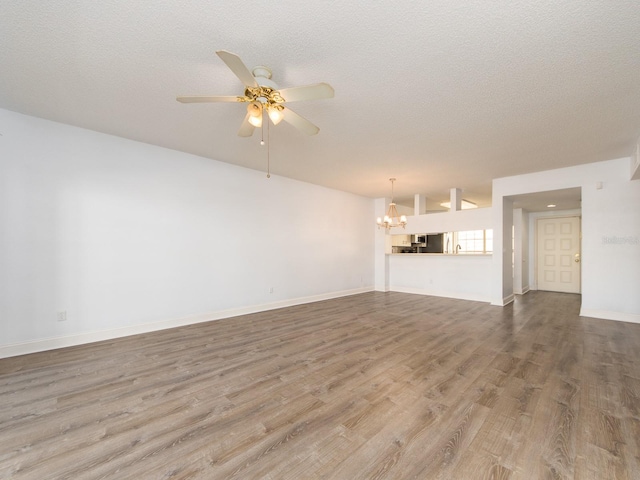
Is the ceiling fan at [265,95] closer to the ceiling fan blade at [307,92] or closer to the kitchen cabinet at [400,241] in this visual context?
the ceiling fan blade at [307,92]

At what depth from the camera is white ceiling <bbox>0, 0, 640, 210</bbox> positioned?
1829 millimetres

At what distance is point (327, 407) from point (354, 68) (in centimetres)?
289

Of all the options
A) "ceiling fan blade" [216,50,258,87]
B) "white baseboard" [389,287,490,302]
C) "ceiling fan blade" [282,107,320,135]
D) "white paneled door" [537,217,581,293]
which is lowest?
"white baseboard" [389,287,490,302]

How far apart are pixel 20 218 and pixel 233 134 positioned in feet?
9.17

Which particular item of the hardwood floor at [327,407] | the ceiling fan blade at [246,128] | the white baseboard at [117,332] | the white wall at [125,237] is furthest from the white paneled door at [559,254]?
the ceiling fan blade at [246,128]

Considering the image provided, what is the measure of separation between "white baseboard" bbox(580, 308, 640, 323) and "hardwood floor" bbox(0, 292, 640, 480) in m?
0.85

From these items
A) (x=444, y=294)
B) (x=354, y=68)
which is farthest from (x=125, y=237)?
(x=444, y=294)

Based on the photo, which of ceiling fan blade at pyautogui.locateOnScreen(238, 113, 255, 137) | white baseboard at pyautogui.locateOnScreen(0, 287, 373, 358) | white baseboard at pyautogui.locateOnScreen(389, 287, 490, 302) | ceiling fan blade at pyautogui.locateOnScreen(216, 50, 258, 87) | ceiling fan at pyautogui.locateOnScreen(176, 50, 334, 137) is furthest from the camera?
white baseboard at pyautogui.locateOnScreen(389, 287, 490, 302)

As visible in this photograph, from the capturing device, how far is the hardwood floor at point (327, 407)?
158cm

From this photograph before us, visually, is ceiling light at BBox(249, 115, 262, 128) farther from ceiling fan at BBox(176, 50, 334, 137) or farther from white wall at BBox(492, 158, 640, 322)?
white wall at BBox(492, 158, 640, 322)

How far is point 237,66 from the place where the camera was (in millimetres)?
1848

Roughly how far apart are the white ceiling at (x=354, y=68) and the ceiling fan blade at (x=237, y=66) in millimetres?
322

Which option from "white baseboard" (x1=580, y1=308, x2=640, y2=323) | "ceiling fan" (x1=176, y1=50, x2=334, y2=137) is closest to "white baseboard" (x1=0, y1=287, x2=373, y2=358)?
"ceiling fan" (x1=176, y1=50, x2=334, y2=137)

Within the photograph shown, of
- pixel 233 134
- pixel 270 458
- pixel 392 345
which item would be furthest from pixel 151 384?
pixel 233 134
